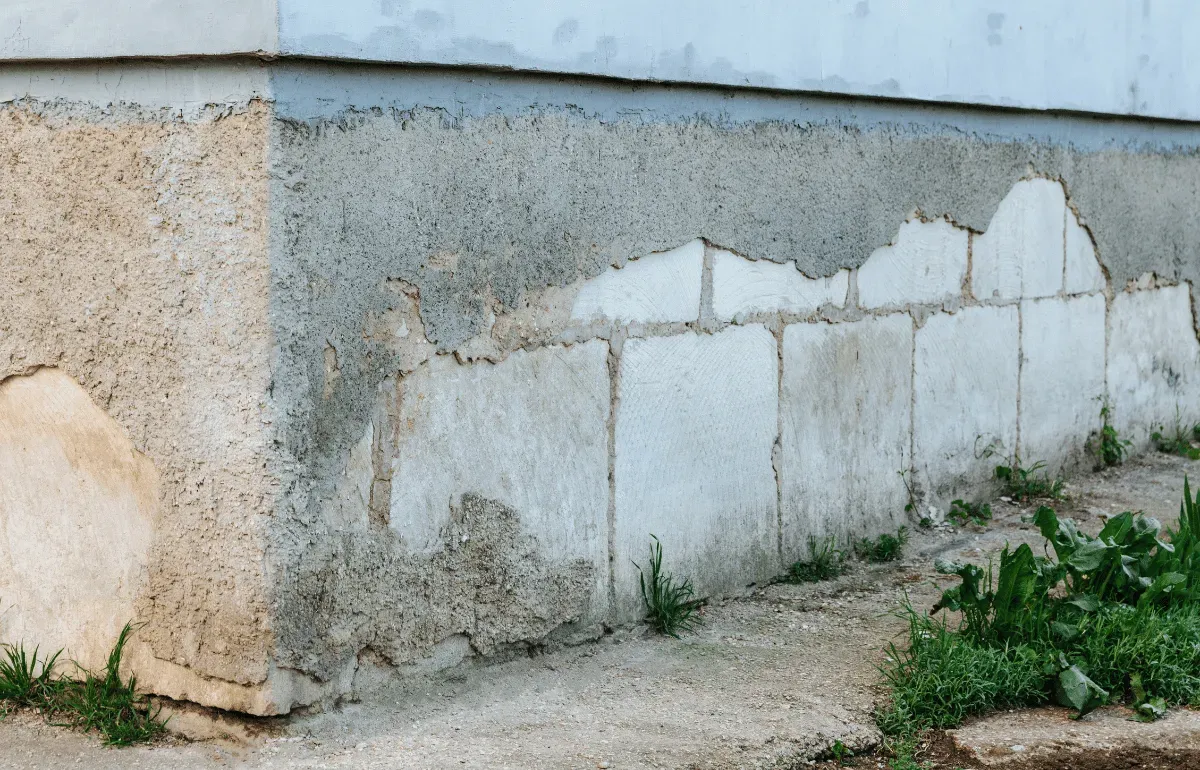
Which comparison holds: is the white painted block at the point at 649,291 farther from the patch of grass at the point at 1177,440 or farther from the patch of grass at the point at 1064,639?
the patch of grass at the point at 1177,440

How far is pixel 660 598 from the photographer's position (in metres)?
3.66

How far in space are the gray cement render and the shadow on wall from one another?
93 millimetres

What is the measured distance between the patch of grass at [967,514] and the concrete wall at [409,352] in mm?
533

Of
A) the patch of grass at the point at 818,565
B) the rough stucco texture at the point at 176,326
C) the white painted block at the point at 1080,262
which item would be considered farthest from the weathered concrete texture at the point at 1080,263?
the rough stucco texture at the point at 176,326

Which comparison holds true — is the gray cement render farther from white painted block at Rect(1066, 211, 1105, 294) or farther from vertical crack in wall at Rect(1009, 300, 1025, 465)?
white painted block at Rect(1066, 211, 1105, 294)

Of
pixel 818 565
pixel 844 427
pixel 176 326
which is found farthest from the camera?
pixel 844 427

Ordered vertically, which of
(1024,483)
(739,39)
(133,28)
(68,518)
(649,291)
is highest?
(739,39)

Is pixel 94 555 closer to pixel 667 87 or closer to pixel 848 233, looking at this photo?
pixel 667 87

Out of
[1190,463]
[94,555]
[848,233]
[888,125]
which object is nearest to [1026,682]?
[848,233]

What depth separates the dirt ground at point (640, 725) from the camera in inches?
113

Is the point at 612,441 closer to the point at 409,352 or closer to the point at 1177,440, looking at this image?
the point at 409,352

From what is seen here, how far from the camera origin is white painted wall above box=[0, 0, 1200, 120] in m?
2.80

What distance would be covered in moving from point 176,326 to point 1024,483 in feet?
10.9

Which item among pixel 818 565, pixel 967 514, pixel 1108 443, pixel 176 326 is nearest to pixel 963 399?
pixel 967 514
